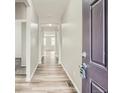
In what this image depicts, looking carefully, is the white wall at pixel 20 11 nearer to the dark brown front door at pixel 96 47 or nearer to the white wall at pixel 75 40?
the white wall at pixel 75 40

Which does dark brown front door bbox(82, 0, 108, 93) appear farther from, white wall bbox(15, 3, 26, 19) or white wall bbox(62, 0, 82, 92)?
white wall bbox(15, 3, 26, 19)

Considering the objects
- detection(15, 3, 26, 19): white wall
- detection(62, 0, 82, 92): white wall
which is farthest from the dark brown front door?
detection(15, 3, 26, 19): white wall

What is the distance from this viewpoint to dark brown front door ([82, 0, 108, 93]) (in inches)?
54.3

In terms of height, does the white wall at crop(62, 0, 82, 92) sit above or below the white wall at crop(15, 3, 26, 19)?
below

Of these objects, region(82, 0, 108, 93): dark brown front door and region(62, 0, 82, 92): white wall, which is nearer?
region(82, 0, 108, 93): dark brown front door

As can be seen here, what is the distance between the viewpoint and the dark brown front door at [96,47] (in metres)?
1.38

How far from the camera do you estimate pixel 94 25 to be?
1.66m

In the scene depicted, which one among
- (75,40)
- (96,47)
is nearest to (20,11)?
(75,40)

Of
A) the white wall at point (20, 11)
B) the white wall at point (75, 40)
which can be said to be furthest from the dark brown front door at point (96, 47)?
the white wall at point (20, 11)

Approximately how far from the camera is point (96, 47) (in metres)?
1.60
